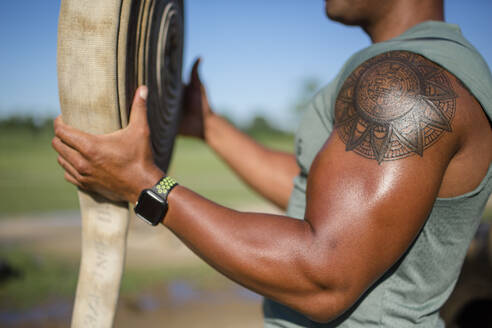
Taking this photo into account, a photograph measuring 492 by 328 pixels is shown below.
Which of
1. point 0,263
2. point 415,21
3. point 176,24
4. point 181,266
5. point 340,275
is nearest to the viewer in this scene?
point 340,275

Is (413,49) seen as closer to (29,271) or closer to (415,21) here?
(415,21)

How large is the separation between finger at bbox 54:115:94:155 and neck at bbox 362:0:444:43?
1.25m

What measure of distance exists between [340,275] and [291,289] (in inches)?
5.9

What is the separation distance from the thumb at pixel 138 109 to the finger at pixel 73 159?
202mm

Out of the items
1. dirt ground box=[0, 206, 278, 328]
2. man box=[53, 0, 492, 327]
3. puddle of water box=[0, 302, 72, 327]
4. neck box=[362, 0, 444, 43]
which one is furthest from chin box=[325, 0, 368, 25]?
puddle of water box=[0, 302, 72, 327]

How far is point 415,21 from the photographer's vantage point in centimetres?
Result: 150

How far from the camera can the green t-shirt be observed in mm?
1175

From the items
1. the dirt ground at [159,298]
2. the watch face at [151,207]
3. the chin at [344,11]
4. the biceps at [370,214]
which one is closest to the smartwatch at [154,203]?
the watch face at [151,207]

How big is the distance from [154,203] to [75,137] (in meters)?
0.34

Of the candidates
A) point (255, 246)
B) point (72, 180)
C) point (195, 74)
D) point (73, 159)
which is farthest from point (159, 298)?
point (255, 246)

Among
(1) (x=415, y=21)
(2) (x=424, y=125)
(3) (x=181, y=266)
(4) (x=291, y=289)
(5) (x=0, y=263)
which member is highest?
(1) (x=415, y=21)

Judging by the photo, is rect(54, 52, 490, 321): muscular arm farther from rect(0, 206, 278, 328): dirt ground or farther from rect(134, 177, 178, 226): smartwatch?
rect(0, 206, 278, 328): dirt ground

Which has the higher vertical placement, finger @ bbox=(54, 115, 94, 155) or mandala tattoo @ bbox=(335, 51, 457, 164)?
mandala tattoo @ bbox=(335, 51, 457, 164)

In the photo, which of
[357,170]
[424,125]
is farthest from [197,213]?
[424,125]
